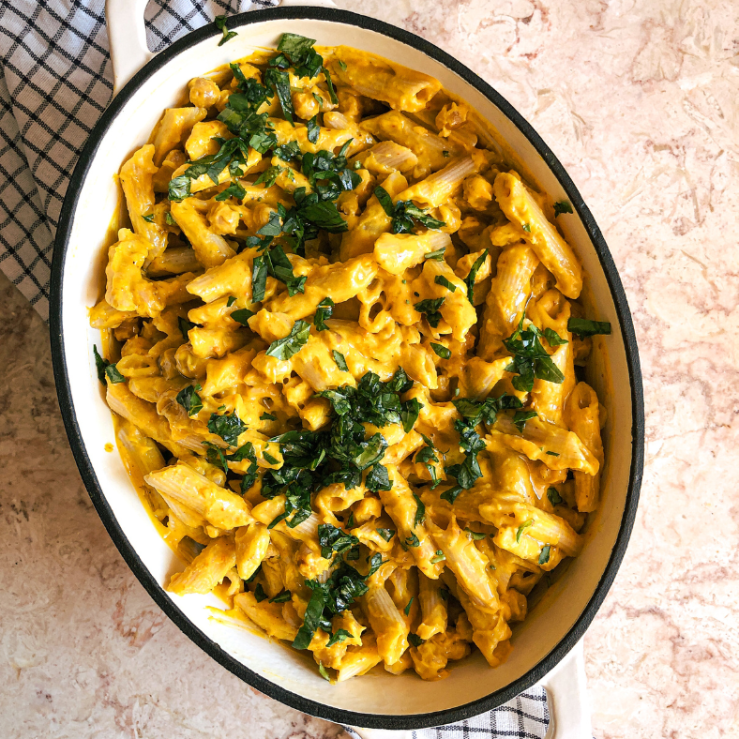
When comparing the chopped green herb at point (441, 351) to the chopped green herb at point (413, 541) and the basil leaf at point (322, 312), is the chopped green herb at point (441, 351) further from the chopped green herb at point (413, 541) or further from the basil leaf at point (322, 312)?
the chopped green herb at point (413, 541)

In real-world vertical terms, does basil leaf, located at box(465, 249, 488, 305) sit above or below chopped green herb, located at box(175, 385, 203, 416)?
below

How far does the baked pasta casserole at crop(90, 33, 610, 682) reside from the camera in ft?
6.61

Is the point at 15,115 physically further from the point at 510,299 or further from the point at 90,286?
the point at 510,299

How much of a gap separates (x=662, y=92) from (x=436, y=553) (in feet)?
6.27

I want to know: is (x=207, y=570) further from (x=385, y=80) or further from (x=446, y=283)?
(x=385, y=80)

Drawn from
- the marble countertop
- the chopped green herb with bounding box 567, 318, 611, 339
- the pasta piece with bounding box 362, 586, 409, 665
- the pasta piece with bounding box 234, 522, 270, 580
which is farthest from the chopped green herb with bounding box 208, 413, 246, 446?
the chopped green herb with bounding box 567, 318, 611, 339

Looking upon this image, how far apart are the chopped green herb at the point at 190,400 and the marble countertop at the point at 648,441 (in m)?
0.89

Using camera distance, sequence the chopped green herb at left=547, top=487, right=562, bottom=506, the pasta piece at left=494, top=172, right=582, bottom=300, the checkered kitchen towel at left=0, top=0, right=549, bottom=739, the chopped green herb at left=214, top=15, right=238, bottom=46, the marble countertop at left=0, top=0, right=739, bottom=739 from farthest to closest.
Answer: the marble countertop at left=0, top=0, right=739, bottom=739
the checkered kitchen towel at left=0, top=0, right=549, bottom=739
the chopped green herb at left=547, top=487, right=562, bottom=506
the pasta piece at left=494, top=172, right=582, bottom=300
the chopped green herb at left=214, top=15, right=238, bottom=46

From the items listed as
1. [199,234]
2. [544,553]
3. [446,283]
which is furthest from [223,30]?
[544,553]

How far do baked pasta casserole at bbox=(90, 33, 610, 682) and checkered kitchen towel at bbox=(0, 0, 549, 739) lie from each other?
0.47m

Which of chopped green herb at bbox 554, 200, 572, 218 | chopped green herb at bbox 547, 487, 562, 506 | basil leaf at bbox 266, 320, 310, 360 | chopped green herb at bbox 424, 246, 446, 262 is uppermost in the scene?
basil leaf at bbox 266, 320, 310, 360

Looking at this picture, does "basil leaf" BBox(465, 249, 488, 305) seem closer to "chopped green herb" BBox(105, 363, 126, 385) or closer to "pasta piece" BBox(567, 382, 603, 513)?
"pasta piece" BBox(567, 382, 603, 513)

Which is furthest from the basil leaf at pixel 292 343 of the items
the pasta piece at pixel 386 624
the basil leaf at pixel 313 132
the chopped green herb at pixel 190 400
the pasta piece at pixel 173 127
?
the pasta piece at pixel 386 624

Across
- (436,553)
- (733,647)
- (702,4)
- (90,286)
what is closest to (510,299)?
(436,553)
